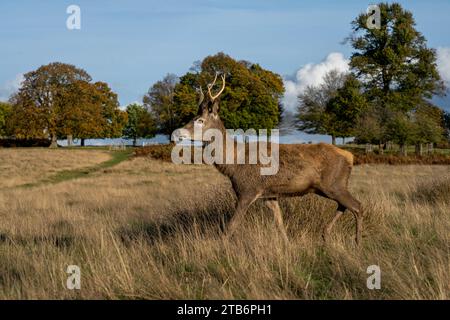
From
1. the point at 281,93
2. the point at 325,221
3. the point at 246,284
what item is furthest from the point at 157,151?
the point at 246,284

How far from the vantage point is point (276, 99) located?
3221 inches

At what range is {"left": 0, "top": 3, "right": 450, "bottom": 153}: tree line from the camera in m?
58.7

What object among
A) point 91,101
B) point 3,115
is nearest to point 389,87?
point 91,101

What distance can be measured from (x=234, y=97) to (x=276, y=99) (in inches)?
424

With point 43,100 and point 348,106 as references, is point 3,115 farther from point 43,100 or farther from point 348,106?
point 348,106

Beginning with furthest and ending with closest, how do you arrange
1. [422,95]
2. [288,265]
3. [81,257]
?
[422,95]
[81,257]
[288,265]

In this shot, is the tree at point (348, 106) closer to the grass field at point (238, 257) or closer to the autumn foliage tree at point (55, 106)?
the autumn foliage tree at point (55, 106)

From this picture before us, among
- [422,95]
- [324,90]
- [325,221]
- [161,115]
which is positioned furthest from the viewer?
[161,115]

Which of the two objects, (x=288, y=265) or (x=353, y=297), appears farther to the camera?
(x=288, y=265)

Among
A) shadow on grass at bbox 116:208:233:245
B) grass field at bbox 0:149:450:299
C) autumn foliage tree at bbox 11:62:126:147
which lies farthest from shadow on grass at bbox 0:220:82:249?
autumn foliage tree at bbox 11:62:126:147

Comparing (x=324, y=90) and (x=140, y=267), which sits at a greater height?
(x=324, y=90)
